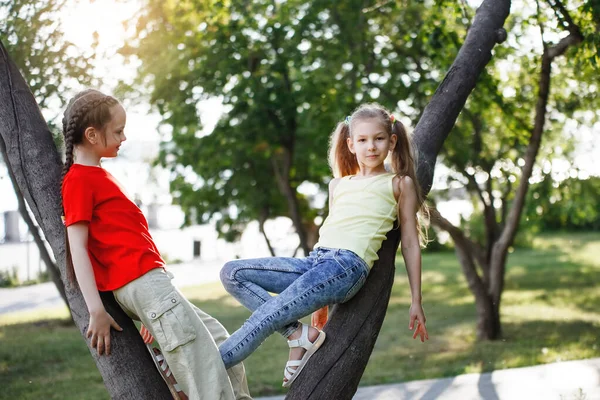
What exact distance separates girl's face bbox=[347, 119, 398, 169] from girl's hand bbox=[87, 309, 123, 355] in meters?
1.40

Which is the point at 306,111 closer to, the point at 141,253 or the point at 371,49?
the point at 371,49

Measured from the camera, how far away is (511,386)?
6.02 m

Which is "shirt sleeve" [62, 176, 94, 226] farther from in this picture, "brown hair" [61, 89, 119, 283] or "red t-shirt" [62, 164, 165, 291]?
"brown hair" [61, 89, 119, 283]

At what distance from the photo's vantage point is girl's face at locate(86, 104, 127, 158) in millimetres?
3027

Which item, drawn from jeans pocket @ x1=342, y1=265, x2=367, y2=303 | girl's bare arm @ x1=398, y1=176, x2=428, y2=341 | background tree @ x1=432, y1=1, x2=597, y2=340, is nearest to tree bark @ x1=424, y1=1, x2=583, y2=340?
background tree @ x1=432, y1=1, x2=597, y2=340

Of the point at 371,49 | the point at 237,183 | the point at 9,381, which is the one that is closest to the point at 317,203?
the point at 237,183

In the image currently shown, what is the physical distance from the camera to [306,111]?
11.5m

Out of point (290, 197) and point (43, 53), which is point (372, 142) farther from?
point (290, 197)

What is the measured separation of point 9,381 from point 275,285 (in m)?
5.10

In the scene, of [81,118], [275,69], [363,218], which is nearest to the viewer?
[81,118]

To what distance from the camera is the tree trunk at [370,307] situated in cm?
308

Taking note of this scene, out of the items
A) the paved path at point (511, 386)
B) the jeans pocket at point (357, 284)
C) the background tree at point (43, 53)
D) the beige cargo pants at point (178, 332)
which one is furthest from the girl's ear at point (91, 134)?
the paved path at point (511, 386)

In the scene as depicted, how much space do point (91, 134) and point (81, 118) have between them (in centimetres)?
7

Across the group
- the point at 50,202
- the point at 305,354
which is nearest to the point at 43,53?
the point at 50,202
